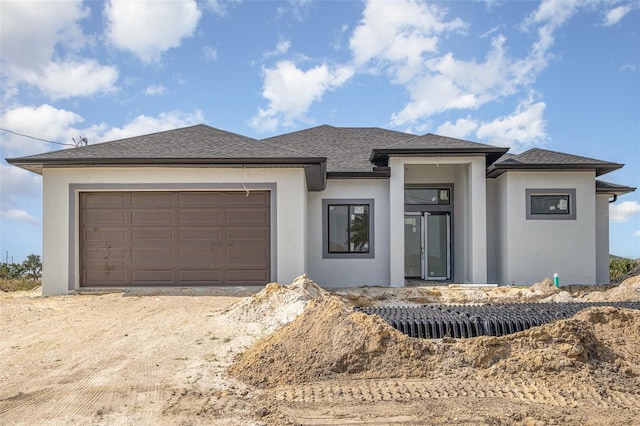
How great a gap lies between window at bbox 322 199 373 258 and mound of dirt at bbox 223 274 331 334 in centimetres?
479

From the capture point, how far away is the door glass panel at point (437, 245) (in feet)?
52.1

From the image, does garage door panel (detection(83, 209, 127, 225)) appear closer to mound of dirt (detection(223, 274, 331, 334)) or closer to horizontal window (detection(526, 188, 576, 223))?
mound of dirt (detection(223, 274, 331, 334))

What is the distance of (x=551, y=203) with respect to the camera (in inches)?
547

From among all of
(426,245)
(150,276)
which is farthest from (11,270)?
(426,245)

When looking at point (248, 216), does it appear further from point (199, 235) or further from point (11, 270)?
point (11, 270)

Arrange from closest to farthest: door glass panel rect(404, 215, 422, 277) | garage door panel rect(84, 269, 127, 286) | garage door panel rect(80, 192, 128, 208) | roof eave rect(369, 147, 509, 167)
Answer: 1. garage door panel rect(84, 269, 127, 286)
2. garage door panel rect(80, 192, 128, 208)
3. roof eave rect(369, 147, 509, 167)
4. door glass panel rect(404, 215, 422, 277)

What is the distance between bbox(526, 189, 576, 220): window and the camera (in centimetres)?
1371

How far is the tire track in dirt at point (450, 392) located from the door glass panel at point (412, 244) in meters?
10.9

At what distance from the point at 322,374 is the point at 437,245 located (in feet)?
37.5

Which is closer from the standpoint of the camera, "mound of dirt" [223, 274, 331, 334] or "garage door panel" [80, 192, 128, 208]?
"mound of dirt" [223, 274, 331, 334]

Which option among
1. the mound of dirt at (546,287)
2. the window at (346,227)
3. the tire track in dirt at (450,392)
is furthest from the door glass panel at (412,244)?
the tire track in dirt at (450,392)

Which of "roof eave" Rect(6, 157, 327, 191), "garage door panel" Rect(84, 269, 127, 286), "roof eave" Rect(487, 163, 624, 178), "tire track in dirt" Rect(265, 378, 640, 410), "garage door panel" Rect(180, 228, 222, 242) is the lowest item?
"tire track in dirt" Rect(265, 378, 640, 410)

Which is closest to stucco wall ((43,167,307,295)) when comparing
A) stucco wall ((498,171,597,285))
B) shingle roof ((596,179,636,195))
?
stucco wall ((498,171,597,285))

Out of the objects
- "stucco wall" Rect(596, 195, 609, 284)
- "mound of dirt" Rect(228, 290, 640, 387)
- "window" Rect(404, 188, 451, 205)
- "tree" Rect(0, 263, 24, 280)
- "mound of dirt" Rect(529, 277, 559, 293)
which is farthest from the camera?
"tree" Rect(0, 263, 24, 280)
